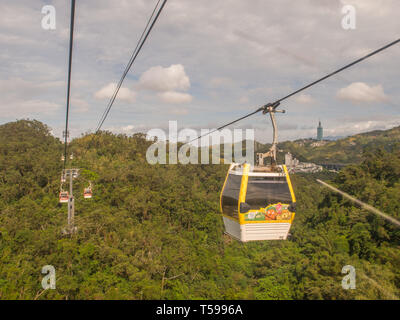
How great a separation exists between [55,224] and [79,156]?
1701 centimetres

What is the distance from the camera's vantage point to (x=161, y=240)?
29391mm

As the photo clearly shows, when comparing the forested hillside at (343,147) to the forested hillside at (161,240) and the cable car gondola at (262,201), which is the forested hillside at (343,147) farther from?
the cable car gondola at (262,201)

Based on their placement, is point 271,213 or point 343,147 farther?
point 343,147

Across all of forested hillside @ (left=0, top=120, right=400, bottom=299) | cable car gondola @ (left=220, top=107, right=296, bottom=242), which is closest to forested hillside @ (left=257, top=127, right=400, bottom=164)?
forested hillside @ (left=0, top=120, right=400, bottom=299)

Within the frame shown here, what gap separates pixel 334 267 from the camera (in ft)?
78.3

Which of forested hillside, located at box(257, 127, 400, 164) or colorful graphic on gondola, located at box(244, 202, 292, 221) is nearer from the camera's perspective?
colorful graphic on gondola, located at box(244, 202, 292, 221)

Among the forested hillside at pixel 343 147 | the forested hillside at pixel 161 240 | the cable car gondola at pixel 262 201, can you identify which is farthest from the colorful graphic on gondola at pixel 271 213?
the forested hillside at pixel 343 147

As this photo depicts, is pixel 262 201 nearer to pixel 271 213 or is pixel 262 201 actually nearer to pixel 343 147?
pixel 271 213

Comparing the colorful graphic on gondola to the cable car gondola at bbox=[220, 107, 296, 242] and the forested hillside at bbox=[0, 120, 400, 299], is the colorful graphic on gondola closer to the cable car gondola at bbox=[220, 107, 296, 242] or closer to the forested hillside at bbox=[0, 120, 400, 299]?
the cable car gondola at bbox=[220, 107, 296, 242]

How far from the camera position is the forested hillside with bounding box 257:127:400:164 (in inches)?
4204

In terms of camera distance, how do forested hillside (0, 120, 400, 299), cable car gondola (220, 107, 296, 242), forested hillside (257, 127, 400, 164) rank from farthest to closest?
1. forested hillside (257, 127, 400, 164)
2. forested hillside (0, 120, 400, 299)
3. cable car gondola (220, 107, 296, 242)

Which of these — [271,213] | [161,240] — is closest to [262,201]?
[271,213]

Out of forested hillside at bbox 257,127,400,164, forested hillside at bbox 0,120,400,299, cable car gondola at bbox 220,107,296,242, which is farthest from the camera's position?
forested hillside at bbox 257,127,400,164

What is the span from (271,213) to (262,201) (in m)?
0.33
